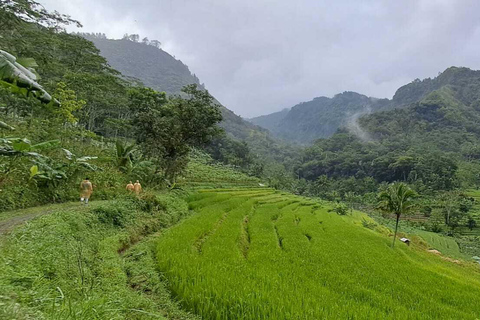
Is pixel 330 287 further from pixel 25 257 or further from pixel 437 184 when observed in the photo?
pixel 437 184

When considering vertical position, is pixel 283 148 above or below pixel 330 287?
above

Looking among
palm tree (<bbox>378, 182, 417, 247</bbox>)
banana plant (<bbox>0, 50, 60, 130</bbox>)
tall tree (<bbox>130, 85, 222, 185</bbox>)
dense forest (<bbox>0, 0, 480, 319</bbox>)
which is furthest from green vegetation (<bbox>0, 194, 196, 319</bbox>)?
palm tree (<bbox>378, 182, 417, 247</bbox>)

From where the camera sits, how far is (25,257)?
4.95 meters

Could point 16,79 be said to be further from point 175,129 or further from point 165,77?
point 165,77

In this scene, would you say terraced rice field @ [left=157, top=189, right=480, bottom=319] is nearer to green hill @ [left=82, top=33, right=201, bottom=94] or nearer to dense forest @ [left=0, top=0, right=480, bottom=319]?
dense forest @ [left=0, top=0, right=480, bottom=319]

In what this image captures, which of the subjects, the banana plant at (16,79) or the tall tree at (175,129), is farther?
the tall tree at (175,129)

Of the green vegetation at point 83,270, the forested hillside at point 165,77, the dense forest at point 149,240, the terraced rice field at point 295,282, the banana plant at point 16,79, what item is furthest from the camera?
the forested hillside at point 165,77

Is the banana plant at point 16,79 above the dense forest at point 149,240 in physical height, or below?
above

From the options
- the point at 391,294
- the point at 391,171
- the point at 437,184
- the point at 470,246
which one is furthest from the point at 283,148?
the point at 391,294

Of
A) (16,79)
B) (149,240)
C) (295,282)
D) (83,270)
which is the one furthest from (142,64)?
(16,79)

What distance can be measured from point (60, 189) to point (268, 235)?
9338 mm

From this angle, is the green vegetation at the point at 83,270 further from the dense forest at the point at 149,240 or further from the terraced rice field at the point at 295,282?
the terraced rice field at the point at 295,282

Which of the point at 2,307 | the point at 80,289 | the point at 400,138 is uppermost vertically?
the point at 400,138

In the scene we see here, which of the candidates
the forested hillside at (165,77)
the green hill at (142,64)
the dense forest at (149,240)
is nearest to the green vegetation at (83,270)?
the dense forest at (149,240)
